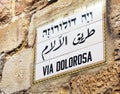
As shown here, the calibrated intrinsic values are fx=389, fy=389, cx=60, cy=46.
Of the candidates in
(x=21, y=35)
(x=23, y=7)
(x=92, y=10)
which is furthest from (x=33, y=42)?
(x=92, y=10)

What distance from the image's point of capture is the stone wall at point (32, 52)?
161 centimetres

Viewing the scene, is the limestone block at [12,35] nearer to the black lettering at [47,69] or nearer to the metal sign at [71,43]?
the metal sign at [71,43]

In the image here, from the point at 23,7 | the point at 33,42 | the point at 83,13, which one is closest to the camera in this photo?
the point at 83,13

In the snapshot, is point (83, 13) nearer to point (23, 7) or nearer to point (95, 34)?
point (95, 34)

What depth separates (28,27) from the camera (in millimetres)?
2045

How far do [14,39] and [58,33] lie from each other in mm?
323

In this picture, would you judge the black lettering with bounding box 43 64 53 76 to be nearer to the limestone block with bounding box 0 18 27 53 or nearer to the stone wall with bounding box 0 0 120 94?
A: the stone wall with bounding box 0 0 120 94

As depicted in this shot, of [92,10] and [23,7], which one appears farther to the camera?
[23,7]

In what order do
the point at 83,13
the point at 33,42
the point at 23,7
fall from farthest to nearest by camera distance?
the point at 23,7
the point at 33,42
the point at 83,13

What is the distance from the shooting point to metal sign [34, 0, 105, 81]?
1687 mm

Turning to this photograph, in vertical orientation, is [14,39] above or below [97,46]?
above

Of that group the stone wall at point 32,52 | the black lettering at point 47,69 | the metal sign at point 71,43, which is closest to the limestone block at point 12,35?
the stone wall at point 32,52

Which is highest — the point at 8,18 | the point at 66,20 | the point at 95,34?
the point at 8,18

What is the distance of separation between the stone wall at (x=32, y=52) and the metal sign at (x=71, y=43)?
4cm
